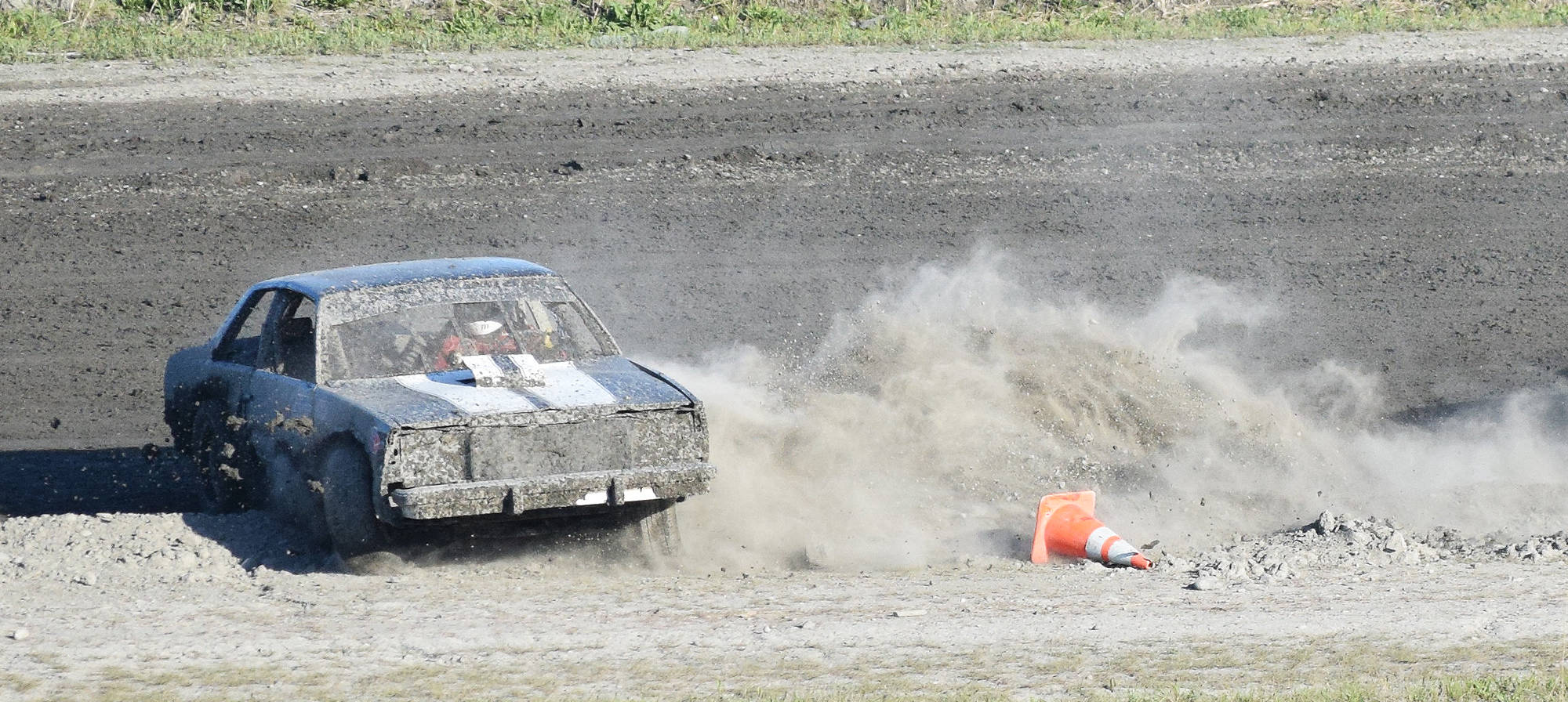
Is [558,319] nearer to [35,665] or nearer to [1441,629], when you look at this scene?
[35,665]

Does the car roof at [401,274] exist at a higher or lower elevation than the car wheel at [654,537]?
A: higher

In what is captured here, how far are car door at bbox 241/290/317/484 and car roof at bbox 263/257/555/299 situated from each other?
0.26 ft

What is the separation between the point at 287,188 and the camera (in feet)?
47.6

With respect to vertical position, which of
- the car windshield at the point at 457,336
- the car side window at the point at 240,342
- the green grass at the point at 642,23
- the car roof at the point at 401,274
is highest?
the green grass at the point at 642,23

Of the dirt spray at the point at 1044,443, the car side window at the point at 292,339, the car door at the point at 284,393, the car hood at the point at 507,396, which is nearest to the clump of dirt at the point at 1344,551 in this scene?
the dirt spray at the point at 1044,443

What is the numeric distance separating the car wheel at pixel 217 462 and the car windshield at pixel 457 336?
94 cm

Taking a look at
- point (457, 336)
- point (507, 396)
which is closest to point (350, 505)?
point (507, 396)

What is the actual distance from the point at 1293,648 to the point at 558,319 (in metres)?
3.70

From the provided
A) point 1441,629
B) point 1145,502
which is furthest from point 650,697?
point 1145,502

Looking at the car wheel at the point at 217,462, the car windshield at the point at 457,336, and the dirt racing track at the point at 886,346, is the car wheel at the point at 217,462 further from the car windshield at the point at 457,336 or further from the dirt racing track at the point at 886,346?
the car windshield at the point at 457,336

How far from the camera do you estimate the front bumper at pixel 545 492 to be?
21.9 ft

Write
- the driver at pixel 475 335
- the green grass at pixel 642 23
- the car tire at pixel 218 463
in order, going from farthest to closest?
the green grass at pixel 642 23, the car tire at pixel 218 463, the driver at pixel 475 335

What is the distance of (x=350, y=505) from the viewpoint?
6984 millimetres

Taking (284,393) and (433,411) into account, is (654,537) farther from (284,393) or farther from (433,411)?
(284,393)
